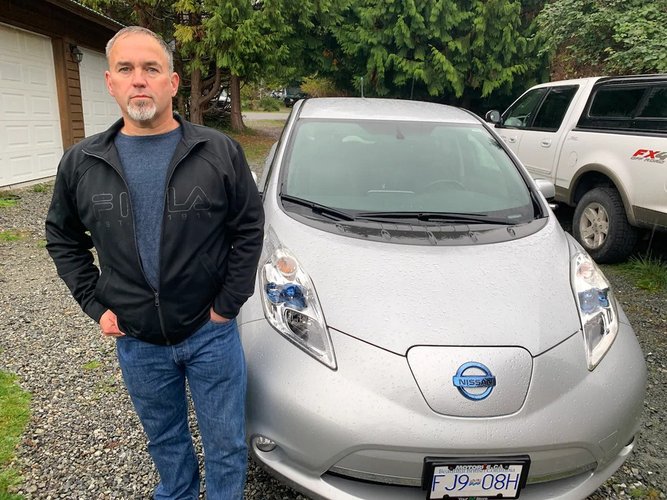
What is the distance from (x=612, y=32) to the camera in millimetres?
9203

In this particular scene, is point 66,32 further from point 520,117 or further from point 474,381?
point 474,381

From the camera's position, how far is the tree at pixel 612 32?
7.89 m

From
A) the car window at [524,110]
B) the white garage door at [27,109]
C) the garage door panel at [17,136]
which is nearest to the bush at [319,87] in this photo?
the white garage door at [27,109]

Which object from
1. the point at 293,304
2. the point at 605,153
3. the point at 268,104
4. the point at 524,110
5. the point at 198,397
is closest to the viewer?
the point at 198,397

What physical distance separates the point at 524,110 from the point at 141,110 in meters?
6.07

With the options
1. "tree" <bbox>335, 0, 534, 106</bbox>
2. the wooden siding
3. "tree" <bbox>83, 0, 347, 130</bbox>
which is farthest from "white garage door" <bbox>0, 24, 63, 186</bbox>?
"tree" <bbox>335, 0, 534, 106</bbox>

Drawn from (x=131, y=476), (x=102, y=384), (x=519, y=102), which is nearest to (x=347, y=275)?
(x=131, y=476)

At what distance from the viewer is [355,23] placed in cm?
1777

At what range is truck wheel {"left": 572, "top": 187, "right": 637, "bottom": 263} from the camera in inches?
191

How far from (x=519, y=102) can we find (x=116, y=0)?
39.1 ft

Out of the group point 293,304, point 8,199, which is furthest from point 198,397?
point 8,199

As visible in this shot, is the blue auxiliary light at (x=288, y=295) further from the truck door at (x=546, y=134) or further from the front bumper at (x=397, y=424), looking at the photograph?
the truck door at (x=546, y=134)

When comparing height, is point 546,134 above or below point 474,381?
above

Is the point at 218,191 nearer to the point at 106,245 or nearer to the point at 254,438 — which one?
the point at 106,245
